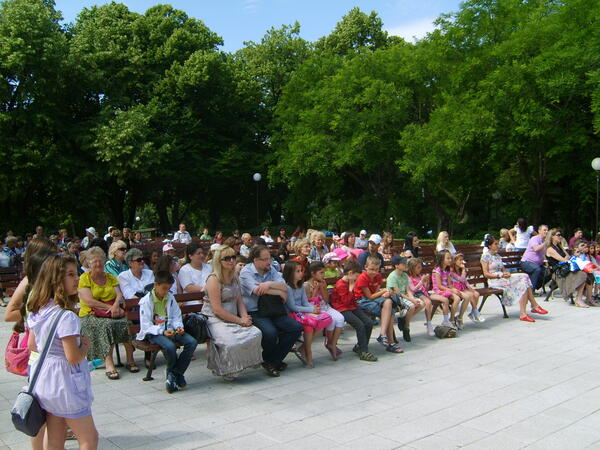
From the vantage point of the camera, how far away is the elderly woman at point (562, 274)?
454 inches

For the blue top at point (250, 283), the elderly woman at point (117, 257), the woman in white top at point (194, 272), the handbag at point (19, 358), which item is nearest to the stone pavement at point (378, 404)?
the blue top at point (250, 283)

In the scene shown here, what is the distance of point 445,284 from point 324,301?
8.37 ft

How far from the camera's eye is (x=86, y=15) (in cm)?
3562

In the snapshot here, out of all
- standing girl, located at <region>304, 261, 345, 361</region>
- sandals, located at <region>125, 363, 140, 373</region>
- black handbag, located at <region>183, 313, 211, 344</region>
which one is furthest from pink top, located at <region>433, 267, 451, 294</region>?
sandals, located at <region>125, 363, 140, 373</region>

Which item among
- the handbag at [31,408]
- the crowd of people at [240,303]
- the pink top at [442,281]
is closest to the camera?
the handbag at [31,408]

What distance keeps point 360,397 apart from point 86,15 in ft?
117

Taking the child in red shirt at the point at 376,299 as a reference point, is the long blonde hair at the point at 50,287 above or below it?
above

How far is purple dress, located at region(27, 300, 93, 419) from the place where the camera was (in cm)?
343

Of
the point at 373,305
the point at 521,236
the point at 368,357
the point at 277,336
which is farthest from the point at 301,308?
the point at 521,236

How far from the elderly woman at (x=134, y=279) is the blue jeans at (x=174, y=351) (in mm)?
1105

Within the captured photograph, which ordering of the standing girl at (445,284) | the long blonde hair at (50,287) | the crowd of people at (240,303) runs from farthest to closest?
the standing girl at (445,284) → the crowd of people at (240,303) → the long blonde hair at (50,287)

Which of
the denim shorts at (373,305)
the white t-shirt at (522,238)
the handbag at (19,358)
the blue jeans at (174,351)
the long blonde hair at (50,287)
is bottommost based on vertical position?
the blue jeans at (174,351)

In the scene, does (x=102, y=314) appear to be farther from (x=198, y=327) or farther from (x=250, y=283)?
(x=250, y=283)

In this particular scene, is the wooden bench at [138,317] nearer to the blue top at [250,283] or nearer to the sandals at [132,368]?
the sandals at [132,368]
